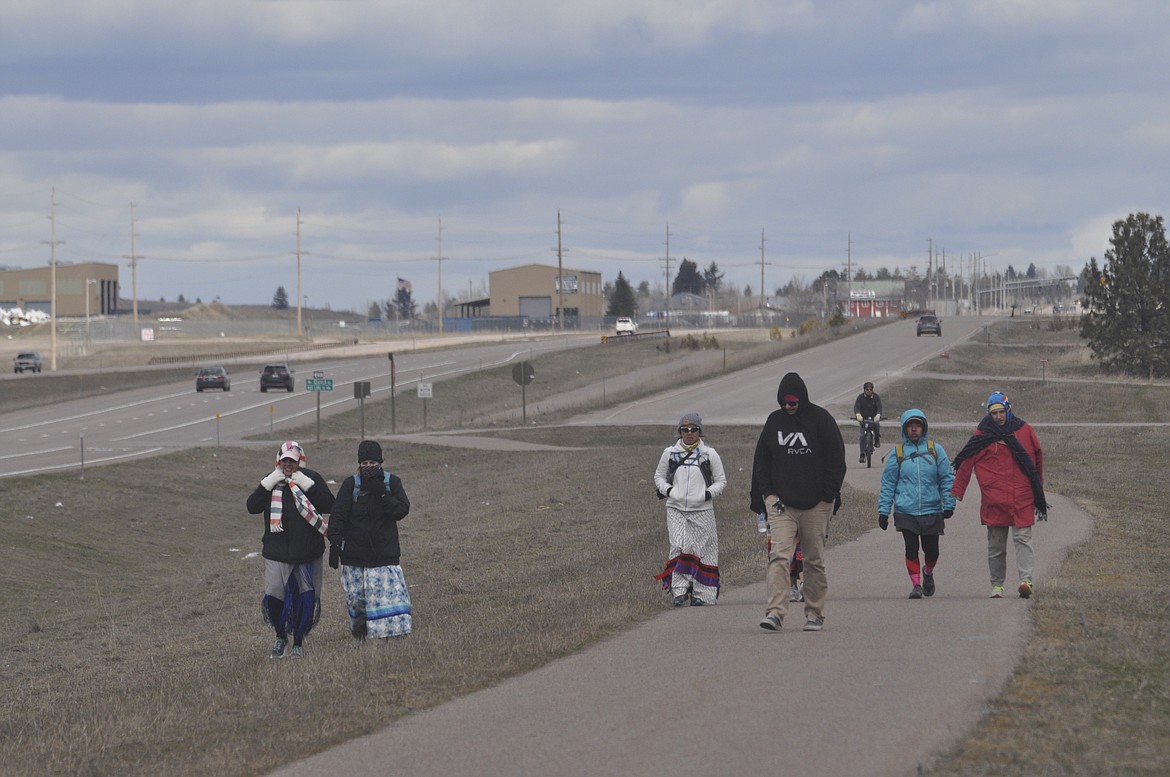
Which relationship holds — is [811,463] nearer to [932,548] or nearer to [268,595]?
[932,548]

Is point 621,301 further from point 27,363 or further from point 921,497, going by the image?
point 921,497

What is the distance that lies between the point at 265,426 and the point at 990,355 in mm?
53725

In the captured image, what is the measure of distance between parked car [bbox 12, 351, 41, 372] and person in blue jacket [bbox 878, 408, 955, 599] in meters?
84.5

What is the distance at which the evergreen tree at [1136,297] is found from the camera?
73375 mm

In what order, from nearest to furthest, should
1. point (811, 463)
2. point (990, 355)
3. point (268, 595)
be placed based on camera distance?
point (811, 463)
point (268, 595)
point (990, 355)

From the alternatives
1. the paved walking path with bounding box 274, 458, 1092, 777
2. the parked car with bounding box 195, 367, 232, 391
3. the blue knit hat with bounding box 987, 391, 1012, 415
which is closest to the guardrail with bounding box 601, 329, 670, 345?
the parked car with bounding box 195, 367, 232, 391

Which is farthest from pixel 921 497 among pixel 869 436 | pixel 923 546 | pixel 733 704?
pixel 869 436

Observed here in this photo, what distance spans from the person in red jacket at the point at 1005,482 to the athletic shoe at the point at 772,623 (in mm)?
2607

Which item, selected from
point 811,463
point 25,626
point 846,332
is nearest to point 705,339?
point 846,332

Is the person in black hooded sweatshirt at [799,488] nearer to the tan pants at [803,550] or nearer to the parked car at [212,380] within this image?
the tan pants at [803,550]

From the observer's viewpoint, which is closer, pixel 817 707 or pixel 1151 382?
pixel 817 707

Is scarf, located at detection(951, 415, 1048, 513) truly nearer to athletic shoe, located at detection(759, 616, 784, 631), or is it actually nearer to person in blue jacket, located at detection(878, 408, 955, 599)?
person in blue jacket, located at detection(878, 408, 955, 599)

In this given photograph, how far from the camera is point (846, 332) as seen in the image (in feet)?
360

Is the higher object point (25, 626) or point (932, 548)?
point (932, 548)
